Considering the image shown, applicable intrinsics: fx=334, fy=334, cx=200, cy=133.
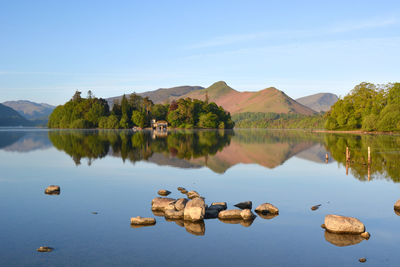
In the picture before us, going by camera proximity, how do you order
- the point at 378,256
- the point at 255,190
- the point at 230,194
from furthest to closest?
the point at 255,190 < the point at 230,194 < the point at 378,256

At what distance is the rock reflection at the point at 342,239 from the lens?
1300 centimetres

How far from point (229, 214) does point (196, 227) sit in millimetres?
2003

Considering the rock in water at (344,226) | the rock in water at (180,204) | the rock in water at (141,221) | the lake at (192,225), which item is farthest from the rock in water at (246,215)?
the rock in water at (141,221)

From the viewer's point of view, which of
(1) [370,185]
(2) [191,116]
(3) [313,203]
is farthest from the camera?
(2) [191,116]

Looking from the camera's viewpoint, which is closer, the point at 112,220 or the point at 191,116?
the point at 112,220

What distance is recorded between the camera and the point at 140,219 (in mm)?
14992

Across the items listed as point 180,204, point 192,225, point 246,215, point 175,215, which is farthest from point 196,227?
point 246,215

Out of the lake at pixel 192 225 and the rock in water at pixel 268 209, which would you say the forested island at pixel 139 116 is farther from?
the rock in water at pixel 268 209

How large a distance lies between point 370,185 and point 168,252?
19272mm

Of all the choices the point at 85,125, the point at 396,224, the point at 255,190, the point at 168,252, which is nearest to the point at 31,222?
the point at 168,252

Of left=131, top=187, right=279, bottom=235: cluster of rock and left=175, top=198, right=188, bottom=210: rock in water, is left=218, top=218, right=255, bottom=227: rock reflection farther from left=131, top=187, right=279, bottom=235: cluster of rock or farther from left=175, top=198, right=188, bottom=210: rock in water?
left=175, top=198, right=188, bottom=210: rock in water

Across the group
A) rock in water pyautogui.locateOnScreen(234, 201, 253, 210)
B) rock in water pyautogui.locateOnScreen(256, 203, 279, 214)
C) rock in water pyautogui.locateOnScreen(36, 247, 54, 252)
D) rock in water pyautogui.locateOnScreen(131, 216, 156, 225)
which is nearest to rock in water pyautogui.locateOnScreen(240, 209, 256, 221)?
rock in water pyautogui.locateOnScreen(256, 203, 279, 214)

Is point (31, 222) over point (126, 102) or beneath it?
beneath

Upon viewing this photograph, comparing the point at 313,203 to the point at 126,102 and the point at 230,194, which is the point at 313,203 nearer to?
the point at 230,194
